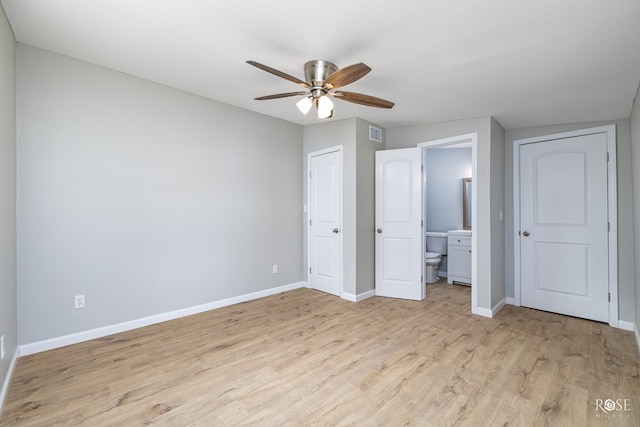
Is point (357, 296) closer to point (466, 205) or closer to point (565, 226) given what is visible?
point (565, 226)

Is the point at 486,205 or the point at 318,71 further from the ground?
the point at 318,71

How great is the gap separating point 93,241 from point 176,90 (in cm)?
171

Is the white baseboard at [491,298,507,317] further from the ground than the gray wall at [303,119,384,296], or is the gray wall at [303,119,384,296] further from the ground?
the gray wall at [303,119,384,296]

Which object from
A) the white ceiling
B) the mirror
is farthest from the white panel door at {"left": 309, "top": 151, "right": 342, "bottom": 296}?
the mirror

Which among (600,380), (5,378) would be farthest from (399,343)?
(5,378)

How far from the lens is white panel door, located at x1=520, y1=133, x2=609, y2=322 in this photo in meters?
3.55

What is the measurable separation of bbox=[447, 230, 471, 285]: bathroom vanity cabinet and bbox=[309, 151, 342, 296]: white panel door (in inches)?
84.8

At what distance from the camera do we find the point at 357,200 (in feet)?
13.4

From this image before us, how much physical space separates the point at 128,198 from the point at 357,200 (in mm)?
2574

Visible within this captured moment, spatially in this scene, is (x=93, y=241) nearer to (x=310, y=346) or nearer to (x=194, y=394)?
(x=194, y=394)

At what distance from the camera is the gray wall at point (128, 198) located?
2492 mm

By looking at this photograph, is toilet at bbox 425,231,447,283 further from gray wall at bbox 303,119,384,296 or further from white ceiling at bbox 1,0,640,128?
white ceiling at bbox 1,0,640,128

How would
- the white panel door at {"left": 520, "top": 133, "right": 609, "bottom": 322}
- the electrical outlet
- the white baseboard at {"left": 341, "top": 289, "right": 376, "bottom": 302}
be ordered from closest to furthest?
1. the electrical outlet
2. the white panel door at {"left": 520, "top": 133, "right": 609, "bottom": 322}
3. the white baseboard at {"left": 341, "top": 289, "right": 376, "bottom": 302}

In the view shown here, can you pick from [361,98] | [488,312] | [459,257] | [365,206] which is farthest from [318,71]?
[459,257]
